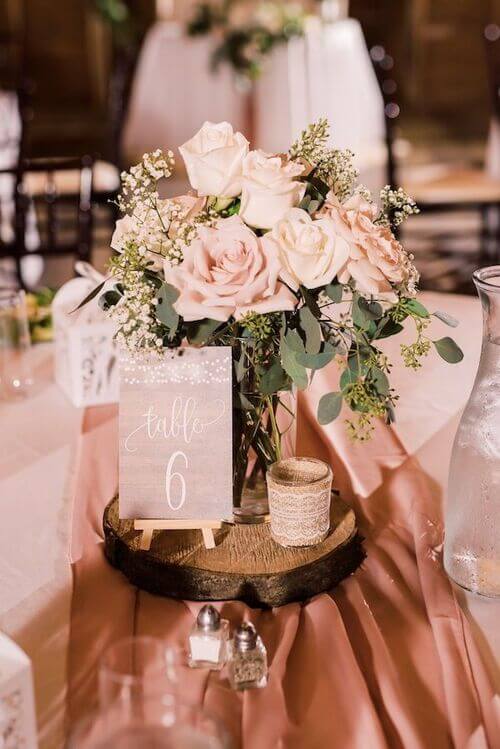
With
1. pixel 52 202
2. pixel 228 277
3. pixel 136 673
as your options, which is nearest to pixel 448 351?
pixel 228 277

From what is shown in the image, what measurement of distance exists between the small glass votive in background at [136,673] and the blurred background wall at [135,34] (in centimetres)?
756

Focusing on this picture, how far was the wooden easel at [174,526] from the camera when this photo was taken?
3.24 feet

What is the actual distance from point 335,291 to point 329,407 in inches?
5.1

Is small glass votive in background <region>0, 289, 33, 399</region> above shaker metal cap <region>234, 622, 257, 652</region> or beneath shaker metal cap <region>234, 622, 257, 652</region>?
above

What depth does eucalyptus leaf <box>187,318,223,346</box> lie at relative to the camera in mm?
927

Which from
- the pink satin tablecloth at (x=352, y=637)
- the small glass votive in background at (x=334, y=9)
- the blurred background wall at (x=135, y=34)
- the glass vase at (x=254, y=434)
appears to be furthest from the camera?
the blurred background wall at (x=135, y=34)

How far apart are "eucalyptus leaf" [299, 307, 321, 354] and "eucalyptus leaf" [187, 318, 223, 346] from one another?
10cm

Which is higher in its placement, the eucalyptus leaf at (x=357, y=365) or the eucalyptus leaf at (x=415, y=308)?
the eucalyptus leaf at (x=415, y=308)

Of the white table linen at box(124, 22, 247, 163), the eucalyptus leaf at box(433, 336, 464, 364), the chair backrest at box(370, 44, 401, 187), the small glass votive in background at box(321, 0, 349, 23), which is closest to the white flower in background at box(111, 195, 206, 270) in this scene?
the eucalyptus leaf at box(433, 336, 464, 364)

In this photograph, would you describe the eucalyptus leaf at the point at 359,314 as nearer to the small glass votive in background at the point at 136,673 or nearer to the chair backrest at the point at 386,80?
the small glass votive in background at the point at 136,673

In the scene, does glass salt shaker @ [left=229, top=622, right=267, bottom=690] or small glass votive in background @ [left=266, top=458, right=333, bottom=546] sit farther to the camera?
small glass votive in background @ [left=266, top=458, right=333, bottom=546]

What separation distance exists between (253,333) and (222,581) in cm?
28

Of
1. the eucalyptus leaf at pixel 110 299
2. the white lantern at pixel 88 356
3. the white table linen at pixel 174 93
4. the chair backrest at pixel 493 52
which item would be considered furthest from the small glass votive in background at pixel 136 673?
the white table linen at pixel 174 93

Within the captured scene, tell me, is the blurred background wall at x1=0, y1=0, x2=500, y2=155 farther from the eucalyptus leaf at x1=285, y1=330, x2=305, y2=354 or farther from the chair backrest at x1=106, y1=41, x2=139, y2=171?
the eucalyptus leaf at x1=285, y1=330, x2=305, y2=354
